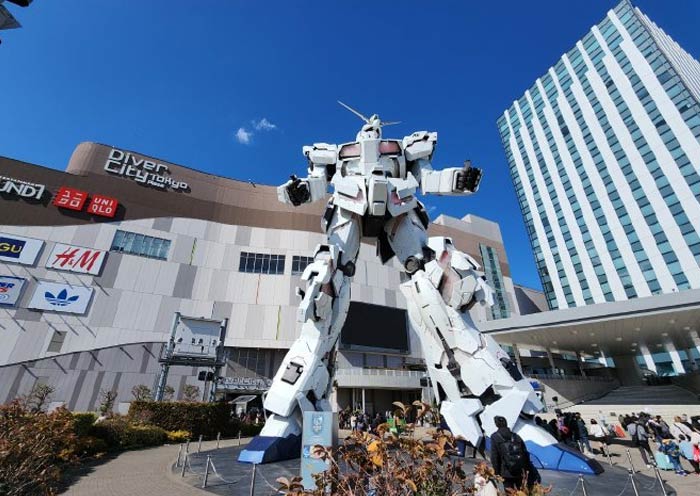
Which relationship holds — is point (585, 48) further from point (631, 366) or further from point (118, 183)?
point (118, 183)

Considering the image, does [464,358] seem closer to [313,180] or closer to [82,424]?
[313,180]

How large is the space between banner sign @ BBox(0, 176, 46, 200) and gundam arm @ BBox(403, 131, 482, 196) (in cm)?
3088

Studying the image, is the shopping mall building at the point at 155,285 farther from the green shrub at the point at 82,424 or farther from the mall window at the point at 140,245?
the green shrub at the point at 82,424

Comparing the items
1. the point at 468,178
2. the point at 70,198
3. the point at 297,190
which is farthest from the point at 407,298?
the point at 70,198

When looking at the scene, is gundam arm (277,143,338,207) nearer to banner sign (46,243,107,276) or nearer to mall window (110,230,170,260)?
mall window (110,230,170,260)

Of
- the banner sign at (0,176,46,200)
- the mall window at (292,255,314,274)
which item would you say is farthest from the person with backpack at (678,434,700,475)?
the banner sign at (0,176,46,200)

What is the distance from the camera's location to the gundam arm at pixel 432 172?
7012 millimetres

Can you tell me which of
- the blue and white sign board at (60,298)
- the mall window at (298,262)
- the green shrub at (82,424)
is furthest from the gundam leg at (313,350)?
the blue and white sign board at (60,298)

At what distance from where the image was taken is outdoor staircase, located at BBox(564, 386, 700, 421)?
17.4m

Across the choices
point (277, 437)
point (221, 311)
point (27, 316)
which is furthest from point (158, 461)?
point (27, 316)

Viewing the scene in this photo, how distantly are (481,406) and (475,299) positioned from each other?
190 centimetres

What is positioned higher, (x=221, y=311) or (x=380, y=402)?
(x=221, y=311)

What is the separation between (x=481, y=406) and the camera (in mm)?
5648

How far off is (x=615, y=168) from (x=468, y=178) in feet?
141
